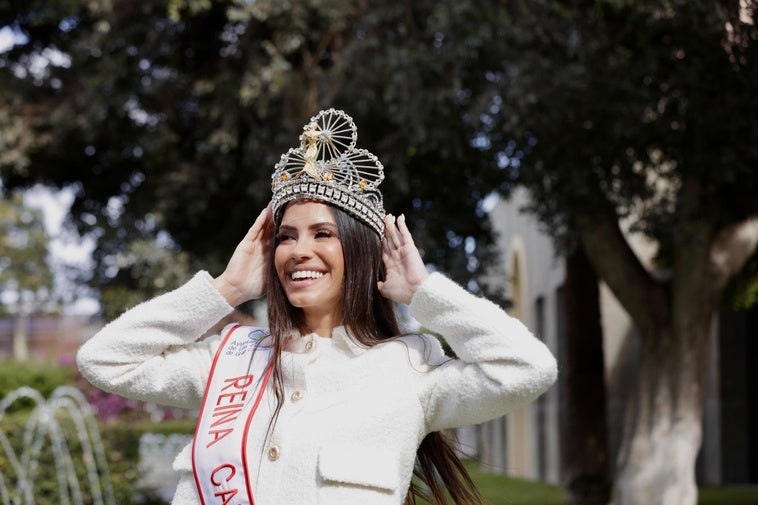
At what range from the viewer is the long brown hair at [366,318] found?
110 inches

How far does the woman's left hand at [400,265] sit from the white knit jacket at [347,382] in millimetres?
53

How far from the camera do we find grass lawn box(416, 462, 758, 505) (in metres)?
12.1

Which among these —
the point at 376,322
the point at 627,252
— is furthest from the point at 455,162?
the point at 376,322

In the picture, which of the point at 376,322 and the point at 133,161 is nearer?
the point at 376,322

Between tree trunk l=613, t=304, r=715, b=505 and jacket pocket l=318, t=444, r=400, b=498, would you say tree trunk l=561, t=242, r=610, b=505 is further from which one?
jacket pocket l=318, t=444, r=400, b=498

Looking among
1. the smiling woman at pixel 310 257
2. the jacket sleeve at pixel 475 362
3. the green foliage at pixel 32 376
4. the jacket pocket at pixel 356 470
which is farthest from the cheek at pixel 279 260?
the green foliage at pixel 32 376

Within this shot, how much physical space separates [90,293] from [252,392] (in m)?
9.63

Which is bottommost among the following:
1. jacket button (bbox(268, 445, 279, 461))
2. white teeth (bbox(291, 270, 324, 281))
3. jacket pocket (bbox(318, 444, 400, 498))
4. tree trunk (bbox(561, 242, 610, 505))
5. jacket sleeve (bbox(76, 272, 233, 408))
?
jacket pocket (bbox(318, 444, 400, 498))

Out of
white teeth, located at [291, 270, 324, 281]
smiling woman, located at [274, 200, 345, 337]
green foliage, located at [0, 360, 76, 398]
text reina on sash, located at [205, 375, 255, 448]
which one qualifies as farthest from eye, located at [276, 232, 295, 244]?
green foliage, located at [0, 360, 76, 398]

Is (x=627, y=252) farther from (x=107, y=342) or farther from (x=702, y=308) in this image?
(x=107, y=342)

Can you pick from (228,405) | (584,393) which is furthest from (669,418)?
(228,405)

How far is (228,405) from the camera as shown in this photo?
272 cm

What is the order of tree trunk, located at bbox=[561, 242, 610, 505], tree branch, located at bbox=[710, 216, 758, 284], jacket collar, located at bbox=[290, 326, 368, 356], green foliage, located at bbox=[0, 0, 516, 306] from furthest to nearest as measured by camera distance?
tree trunk, located at bbox=[561, 242, 610, 505] < tree branch, located at bbox=[710, 216, 758, 284] < green foliage, located at bbox=[0, 0, 516, 306] < jacket collar, located at bbox=[290, 326, 368, 356]

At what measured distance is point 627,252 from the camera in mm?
9391
